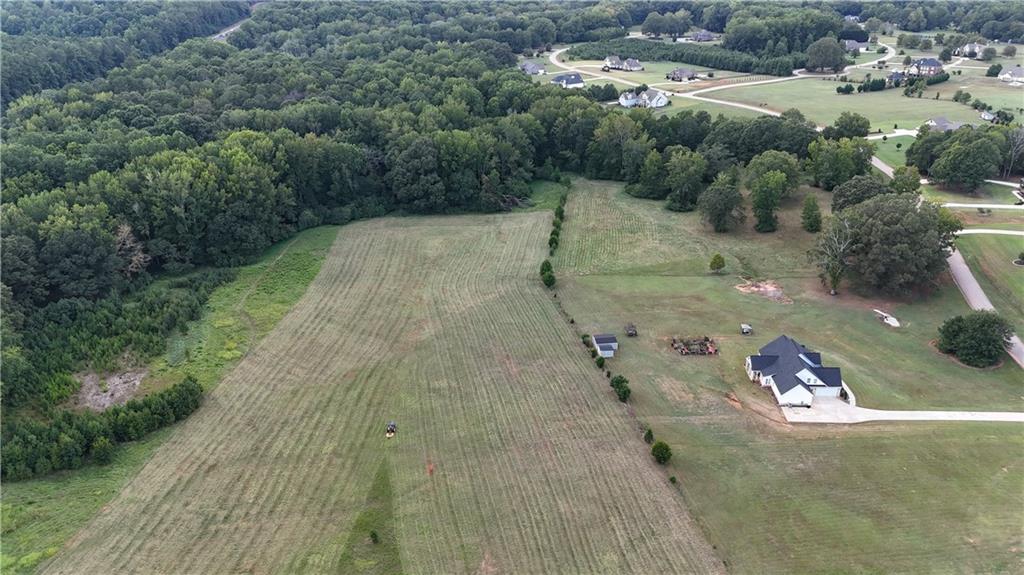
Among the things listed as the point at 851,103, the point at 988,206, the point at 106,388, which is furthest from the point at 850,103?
the point at 106,388

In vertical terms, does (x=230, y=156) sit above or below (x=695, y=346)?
above

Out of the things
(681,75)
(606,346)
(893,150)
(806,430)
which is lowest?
(806,430)

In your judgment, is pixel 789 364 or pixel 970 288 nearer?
pixel 789 364

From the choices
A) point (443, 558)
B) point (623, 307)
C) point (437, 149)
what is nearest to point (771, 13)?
point (437, 149)

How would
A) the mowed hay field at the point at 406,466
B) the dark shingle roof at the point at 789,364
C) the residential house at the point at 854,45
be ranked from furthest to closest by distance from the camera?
1. the residential house at the point at 854,45
2. the dark shingle roof at the point at 789,364
3. the mowed hay field at the point at 406,466

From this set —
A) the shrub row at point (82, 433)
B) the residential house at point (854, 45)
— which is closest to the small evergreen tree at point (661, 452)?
the shrub row at point (82, 433)

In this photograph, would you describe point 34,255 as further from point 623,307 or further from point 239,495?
point 623,307

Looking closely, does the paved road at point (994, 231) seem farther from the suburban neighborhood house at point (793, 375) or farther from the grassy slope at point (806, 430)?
the suburban neighborhood house at point (793, 375)

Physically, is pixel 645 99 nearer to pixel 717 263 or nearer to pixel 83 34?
pixel 717 263

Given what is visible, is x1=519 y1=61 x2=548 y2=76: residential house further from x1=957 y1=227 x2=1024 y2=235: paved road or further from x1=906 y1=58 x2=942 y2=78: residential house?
x1=957 y1=227 x2=1024 y2=235: paved road
